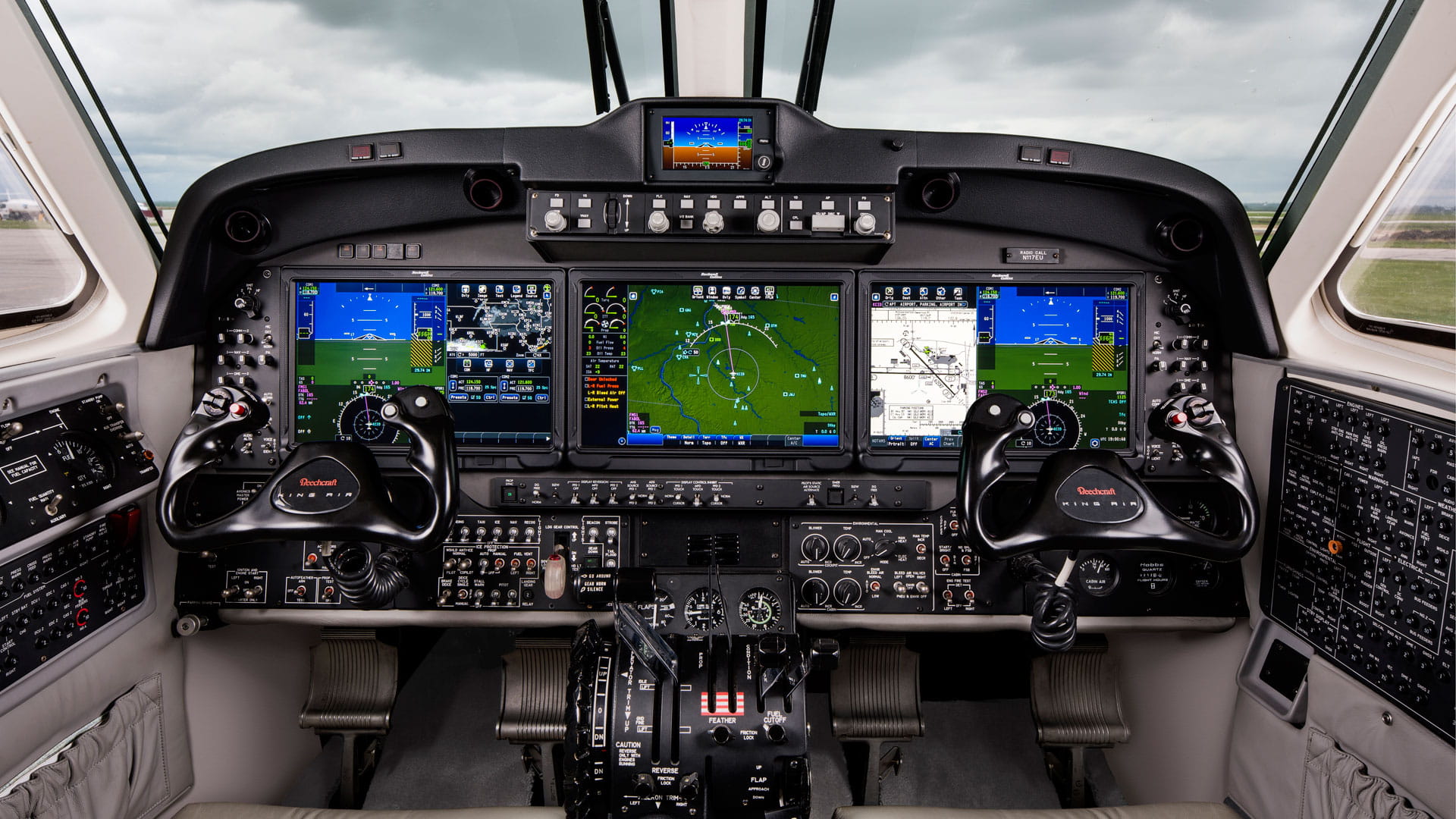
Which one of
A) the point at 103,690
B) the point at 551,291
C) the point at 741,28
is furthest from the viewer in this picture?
the point at 741,28

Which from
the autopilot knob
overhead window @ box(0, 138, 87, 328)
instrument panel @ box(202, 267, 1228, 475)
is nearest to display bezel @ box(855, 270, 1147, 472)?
instrument panel @ box(202, 267, 1228, 475)

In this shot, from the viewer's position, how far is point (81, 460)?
5.69 feet

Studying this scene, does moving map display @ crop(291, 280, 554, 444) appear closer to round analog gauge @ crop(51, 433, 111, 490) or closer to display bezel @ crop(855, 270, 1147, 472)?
round analog gauge @ crop(51, 433, 111, 490)

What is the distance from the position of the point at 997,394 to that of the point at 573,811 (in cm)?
128

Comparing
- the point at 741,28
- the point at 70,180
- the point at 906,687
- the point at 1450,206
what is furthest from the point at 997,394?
the point at 70,180

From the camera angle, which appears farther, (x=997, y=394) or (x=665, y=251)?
(x=665, y=251)

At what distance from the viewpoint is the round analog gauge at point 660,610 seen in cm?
201

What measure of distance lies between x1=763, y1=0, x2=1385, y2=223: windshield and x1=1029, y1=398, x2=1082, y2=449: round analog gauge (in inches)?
27.2

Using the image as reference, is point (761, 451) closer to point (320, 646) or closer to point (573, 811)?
point (573, 811)

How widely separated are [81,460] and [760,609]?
1.63m

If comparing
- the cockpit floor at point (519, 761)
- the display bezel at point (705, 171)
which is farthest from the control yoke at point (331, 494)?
the cockpit floor at point (519, 761)

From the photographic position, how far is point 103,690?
1793 millimetres

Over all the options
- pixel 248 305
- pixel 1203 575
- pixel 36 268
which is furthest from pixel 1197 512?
pixel 36 268

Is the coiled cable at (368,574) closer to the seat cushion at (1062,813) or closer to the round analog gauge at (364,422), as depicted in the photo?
the round analog gauge at (364,422)
